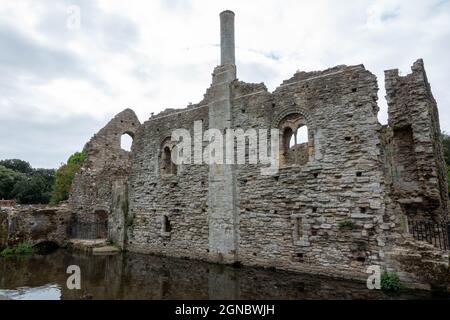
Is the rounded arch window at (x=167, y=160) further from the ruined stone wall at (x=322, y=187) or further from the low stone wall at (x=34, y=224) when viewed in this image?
the low stone wall at (x=34, y=224)

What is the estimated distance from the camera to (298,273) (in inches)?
395

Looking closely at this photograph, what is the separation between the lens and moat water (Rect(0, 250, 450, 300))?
7.91 meters

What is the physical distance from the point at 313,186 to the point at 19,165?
61.6 metres

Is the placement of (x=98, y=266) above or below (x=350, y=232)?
below

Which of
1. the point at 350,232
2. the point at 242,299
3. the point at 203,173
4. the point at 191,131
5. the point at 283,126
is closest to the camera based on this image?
the point at 242,299

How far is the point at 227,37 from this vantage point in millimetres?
13695

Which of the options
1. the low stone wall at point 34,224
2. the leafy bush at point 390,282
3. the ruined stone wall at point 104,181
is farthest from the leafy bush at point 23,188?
the leafy bush at point 390,282

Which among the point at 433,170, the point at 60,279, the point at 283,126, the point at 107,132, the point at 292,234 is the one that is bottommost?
the point at 60,279

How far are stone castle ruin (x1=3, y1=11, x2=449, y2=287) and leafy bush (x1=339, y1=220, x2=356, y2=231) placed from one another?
31mm

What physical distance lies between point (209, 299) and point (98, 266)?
617cm

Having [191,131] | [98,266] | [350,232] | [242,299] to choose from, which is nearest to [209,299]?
[242,299]

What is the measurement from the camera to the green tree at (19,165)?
5630 cm
